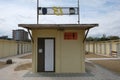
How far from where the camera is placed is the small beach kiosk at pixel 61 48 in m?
12.3

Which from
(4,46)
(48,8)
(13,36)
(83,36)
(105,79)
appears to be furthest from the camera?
(13,36)

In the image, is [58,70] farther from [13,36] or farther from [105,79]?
[13,36]

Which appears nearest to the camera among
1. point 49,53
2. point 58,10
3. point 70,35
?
point 70,35

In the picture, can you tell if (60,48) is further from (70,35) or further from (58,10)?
(58,10)

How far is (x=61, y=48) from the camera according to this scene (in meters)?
12.4

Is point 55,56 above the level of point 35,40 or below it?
below

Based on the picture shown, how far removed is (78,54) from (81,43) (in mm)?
638

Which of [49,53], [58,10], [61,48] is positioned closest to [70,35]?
[61,48]

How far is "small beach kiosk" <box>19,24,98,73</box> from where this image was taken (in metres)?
12.3

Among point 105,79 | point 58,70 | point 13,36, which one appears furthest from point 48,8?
point 13,36

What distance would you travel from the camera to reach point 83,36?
40.4 feet

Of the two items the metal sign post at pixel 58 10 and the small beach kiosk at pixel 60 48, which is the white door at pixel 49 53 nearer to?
the small beach kiosk at pixel 60 48

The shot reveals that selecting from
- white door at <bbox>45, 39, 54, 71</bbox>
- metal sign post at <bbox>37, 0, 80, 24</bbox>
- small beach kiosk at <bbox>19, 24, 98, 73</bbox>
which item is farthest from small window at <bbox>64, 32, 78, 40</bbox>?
metal sign post at <bbox>37, 0, 80, 24</bbox>

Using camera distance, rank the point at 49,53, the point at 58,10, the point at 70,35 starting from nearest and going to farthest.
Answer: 1. the point at 70,35
2. the point at 49,53
3. the point at 58,10
